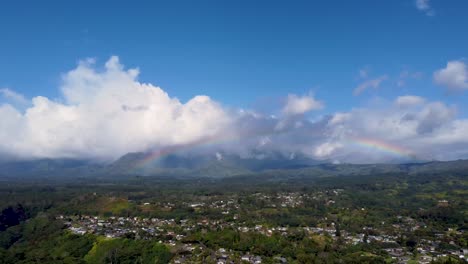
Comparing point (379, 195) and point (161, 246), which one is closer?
point (161, 246)

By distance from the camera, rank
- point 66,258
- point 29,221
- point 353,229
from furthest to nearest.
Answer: point 29,221
point 353,229
point 66,258

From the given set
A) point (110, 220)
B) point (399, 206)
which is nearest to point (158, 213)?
point (110, 220)

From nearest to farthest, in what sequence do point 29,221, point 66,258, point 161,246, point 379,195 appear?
point 66,258 < point 161,246 < point 29,221 < point 379,195

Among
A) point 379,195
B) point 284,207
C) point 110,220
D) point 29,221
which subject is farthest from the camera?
point 379,195

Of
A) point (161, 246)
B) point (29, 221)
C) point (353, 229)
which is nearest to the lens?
point (161, 246)

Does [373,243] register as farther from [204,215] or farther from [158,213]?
[158,213]

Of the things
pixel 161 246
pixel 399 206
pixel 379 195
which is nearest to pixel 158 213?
pixel 161 246

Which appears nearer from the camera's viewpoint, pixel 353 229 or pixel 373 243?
pixel 373 243

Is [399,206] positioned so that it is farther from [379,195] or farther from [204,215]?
[204,215]
